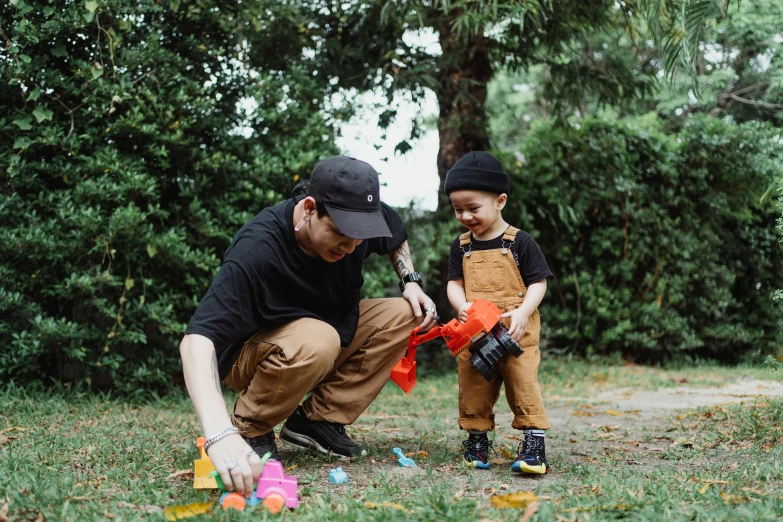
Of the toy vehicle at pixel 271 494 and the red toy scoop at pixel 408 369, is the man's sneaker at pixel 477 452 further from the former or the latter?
the toy vehicle at pixel 271 494

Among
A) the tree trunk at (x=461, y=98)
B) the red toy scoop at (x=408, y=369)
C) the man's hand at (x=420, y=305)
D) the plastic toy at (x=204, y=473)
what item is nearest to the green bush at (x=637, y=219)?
the tree trunk at (x=461, y=98)

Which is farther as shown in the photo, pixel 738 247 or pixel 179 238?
pixel 738 247

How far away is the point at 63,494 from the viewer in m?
2.48

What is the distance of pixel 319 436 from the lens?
11.0 feet

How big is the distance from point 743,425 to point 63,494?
333cm

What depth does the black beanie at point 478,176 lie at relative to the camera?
3.27 m

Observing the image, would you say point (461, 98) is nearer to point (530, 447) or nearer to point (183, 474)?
point (530, 447)

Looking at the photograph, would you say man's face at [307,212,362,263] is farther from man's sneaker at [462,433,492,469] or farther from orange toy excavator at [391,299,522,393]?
man's sneaker at [462,433,492,469]

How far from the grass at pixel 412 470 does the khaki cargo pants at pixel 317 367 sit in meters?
0.26

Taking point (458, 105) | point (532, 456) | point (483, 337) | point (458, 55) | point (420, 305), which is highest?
point (458, 55)

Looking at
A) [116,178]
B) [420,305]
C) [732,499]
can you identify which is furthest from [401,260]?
[116,178]

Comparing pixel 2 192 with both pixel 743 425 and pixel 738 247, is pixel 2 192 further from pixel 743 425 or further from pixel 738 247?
pixel 738 247

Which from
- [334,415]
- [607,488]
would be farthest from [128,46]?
[607,488]

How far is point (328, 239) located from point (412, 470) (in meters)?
1.05
